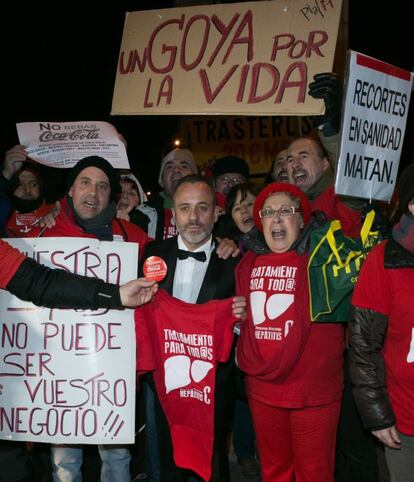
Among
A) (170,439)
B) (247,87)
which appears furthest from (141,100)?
(170,439)

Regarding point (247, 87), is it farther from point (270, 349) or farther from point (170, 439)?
point (170, 439)

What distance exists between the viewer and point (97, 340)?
3.75 m

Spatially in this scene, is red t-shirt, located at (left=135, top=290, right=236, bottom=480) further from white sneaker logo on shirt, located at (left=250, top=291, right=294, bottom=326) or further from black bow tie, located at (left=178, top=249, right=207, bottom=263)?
black bow tie, located at (left=178, top=249, right=207, bottom=263)

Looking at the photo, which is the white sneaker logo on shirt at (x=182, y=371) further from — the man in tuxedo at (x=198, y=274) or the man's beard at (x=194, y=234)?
the man's beard at (x=194, y=234)

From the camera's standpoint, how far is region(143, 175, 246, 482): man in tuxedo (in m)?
3.69

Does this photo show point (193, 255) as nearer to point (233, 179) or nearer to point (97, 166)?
point (97, 166)

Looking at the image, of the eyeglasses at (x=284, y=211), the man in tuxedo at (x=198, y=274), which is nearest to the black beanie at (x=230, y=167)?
the man in tuxedo at (x=198, y=274)

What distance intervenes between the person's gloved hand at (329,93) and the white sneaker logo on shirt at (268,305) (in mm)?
1100

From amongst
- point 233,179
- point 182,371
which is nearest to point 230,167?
point 233,179

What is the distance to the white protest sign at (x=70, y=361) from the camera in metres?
3.72

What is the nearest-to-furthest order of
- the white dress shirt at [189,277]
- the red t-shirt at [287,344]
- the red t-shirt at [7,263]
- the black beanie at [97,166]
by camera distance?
the red t-shirt at [7,263]
the red t-shirt at [287,344]
the white dress shirt at [189,277]
the black beanie at [97,166]

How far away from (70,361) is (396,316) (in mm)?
1933

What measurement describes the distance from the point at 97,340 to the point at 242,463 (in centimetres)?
189

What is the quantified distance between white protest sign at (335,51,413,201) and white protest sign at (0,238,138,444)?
4.50ft
